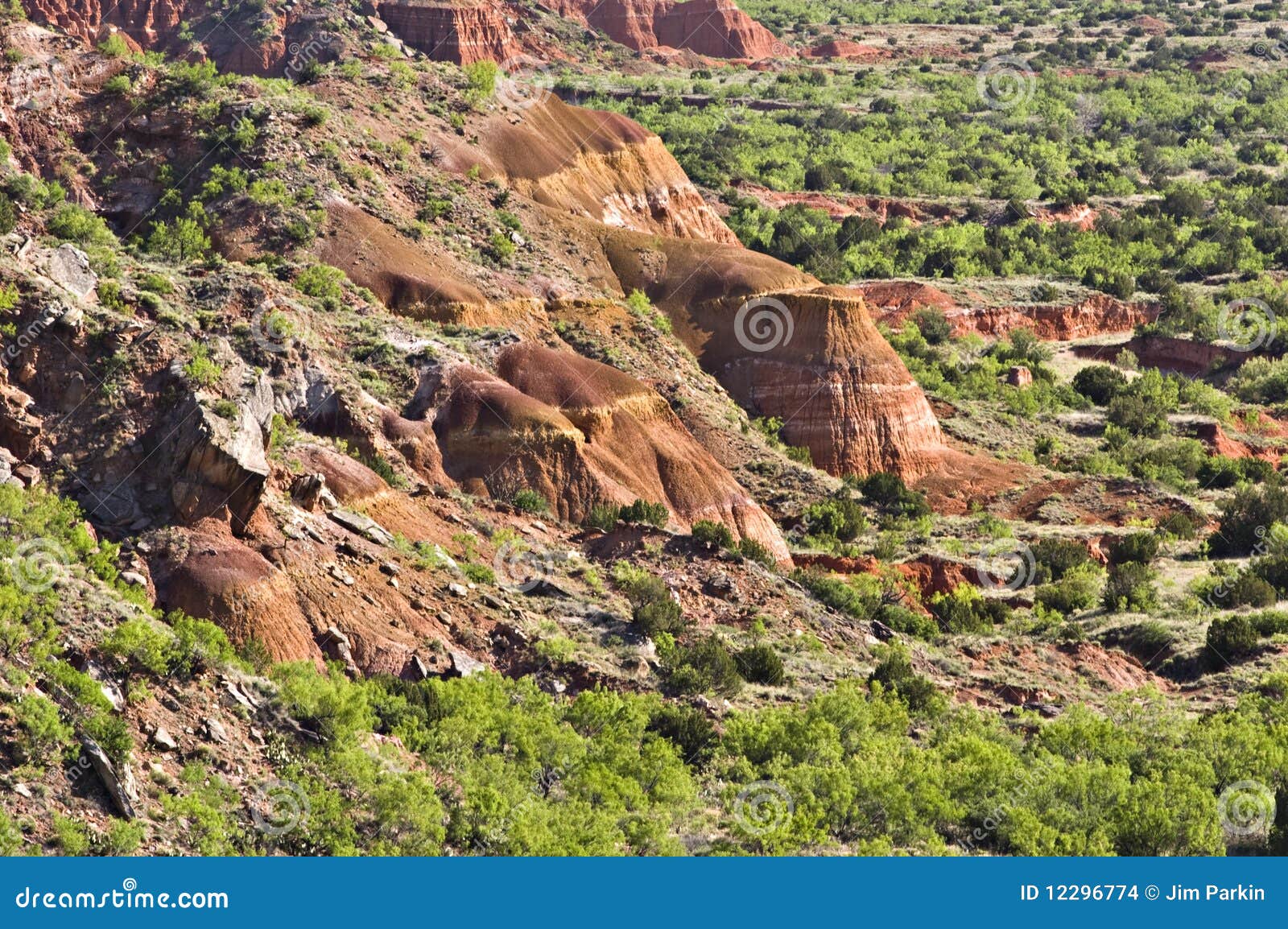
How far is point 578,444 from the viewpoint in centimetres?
5128

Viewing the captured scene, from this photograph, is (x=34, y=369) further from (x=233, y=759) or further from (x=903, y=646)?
(x=903, y=646)

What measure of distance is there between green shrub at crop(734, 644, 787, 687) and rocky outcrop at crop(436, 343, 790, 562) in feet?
33.8

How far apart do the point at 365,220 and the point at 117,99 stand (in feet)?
31.2

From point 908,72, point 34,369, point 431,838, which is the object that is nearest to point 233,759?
point 431,838

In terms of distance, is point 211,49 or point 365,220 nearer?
point 365,220

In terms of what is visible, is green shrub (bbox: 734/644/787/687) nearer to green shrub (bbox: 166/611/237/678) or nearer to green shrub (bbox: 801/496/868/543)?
green shrub (bbox: 166/611/237/678)

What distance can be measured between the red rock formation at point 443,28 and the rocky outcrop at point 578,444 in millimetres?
74346

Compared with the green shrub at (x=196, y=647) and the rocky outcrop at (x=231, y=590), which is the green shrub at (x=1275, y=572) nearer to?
the rocky outcrop at (x=231, y=590)

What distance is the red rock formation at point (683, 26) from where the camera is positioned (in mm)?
159750

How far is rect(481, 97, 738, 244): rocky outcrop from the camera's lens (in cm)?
7094

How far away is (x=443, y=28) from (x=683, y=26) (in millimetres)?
39323

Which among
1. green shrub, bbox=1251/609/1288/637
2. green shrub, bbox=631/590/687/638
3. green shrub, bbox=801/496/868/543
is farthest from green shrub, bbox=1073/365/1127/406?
green shrub, bbox=631/590/687/638

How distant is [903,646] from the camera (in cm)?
4512

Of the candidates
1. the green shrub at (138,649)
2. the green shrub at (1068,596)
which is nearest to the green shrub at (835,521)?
the green shrub at (1068,596)
